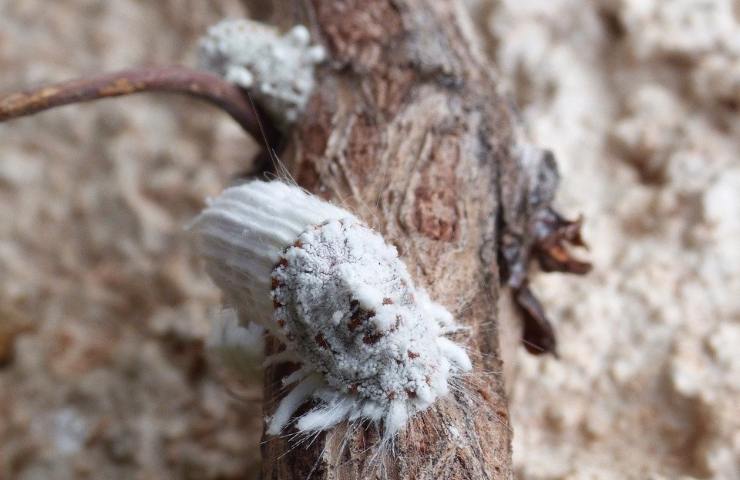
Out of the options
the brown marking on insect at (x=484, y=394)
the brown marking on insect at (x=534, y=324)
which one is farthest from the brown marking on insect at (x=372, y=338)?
the brown marking on insect at (x=534, y=324)

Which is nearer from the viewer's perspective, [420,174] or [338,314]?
[338,314]

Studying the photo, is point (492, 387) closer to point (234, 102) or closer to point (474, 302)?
point (474, 302)

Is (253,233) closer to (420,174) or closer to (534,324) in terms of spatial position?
(420,174)

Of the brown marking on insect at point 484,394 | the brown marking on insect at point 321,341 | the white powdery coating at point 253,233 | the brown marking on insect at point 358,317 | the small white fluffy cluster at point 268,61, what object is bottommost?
the brown marking on insect at point 484,394

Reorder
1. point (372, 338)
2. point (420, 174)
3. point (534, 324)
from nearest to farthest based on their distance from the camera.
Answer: point (372, 338) < point (420, 174) < point (534, 324)

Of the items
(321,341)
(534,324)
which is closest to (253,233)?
(321,341)

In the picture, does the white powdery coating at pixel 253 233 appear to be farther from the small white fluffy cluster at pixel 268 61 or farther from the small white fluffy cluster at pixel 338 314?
the small white fluffy cluster at pixel 268 61

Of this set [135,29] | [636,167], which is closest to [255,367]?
[636,167]
